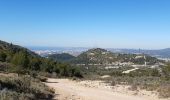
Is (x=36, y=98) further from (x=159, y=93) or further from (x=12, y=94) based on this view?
(x=159, y=93)

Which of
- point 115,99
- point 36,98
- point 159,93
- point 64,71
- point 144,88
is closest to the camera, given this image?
point 36,98

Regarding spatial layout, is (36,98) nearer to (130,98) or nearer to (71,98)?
(71,98)

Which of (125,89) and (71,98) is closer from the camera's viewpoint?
(71,98)

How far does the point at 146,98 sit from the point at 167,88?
12.3ft

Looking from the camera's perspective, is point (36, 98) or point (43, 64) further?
point (43, 64)

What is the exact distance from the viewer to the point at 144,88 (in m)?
29.9

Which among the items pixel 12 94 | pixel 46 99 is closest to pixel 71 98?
pixel 46 99

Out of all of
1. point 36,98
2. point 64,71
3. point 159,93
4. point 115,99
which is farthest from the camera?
point 64,71

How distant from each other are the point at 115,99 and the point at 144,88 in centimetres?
732

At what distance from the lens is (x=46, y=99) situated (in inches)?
848

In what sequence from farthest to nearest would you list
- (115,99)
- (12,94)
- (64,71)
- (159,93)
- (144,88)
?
→ (64,71) < (144,88) < (159,93) < (115,99) < (12,94)

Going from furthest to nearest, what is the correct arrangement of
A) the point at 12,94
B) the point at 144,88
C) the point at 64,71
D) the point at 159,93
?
1. the point at 64,71
2. the point at 144,88
3. the point at 159,93
4. the point at 12,94

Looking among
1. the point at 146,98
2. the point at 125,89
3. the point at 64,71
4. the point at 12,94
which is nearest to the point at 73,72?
the point at 64,71

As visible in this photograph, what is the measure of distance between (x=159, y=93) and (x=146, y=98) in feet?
7.54
